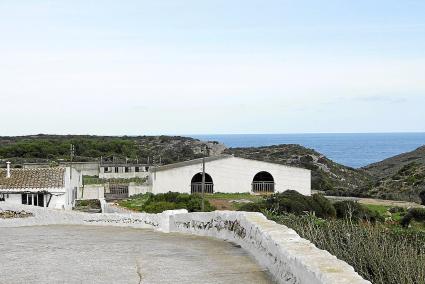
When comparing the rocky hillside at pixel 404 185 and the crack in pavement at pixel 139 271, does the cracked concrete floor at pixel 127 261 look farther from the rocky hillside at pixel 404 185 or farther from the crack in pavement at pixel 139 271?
the rocky hillside at pixel 404 185

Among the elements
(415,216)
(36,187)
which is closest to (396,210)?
(415,216)

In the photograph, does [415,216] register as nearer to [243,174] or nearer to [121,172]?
[243,174]

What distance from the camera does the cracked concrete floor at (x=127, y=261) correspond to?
318 inches

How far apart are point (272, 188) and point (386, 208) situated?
17774 millimetres

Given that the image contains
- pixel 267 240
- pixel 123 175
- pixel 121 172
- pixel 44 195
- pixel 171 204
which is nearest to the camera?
pixel 267 240

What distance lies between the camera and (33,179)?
132 ft

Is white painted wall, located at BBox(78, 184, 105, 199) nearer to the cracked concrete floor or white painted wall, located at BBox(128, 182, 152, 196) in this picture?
white painted wall, located at BBox(128, 182, 152, 196)

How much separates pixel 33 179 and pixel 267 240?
34.2 metres

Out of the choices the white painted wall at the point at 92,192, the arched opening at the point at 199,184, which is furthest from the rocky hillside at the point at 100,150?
the white painted wall at the point at 92,192

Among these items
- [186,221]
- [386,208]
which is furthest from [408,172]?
[186,221]

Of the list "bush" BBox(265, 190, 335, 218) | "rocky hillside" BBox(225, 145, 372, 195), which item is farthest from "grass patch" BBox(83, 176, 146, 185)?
"bush" BBox(265, 190, 335, 218)

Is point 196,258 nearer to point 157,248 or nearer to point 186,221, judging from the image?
point 157,248

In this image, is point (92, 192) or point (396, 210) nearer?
point (396, 210)

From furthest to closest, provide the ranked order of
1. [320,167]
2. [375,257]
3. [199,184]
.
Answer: [320,167] < [199,184] < [375,257]
